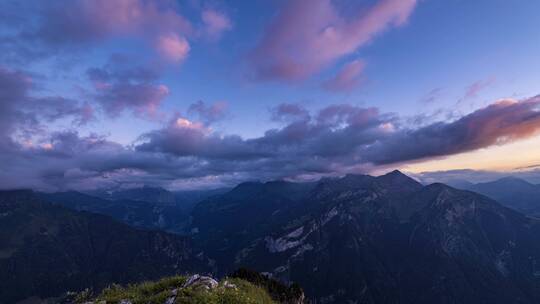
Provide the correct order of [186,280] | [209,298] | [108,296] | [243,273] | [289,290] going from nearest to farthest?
[209,298] < [108,296] < [186,280] < [289,290] < [243,273]

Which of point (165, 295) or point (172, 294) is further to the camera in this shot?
point (165, 295)

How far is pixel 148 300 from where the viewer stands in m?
30.2

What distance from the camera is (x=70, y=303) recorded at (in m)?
33.3

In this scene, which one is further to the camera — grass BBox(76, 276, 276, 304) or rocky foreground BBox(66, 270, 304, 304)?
rocky foreground BBox(66, 270, 304, 304)

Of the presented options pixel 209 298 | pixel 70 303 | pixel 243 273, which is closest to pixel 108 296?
pixel 70 303

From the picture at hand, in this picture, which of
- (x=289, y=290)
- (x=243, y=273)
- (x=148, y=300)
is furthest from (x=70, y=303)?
(x=243, y=273)

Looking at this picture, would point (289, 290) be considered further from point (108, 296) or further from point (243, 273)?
point (108, 296)

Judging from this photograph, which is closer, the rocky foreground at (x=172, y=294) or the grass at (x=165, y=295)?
the grass at (x=165, y=295)

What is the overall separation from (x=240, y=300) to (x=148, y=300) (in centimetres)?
793

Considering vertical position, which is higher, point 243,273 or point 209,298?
point 209,298

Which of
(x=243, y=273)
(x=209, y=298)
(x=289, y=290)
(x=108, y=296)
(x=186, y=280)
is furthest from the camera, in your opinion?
(x=243, y=273)

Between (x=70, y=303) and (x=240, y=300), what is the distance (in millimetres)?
16807

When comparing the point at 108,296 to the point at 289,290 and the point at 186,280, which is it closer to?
the point at 186,280

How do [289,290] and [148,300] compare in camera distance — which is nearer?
[148,300]
